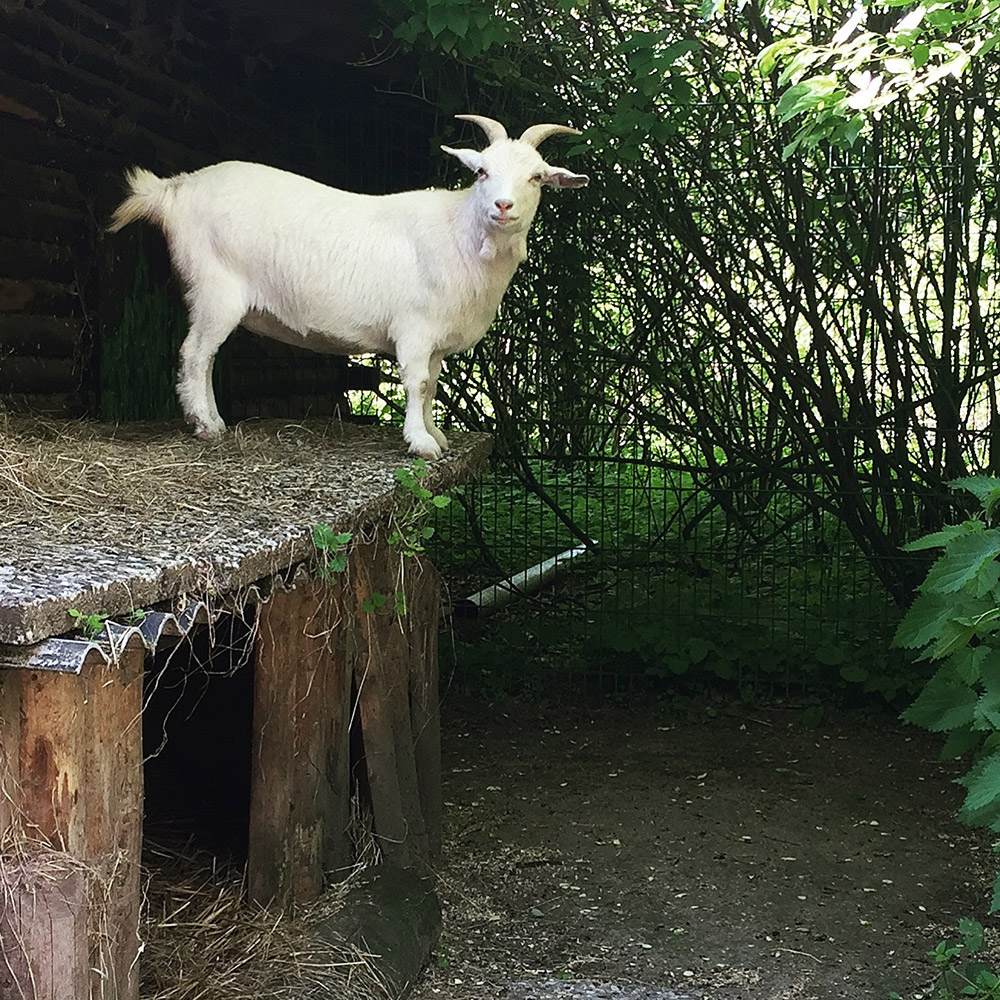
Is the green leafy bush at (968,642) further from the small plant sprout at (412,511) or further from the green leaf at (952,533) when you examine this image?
the small plant sprout at (412,511)

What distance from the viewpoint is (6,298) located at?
4.56m

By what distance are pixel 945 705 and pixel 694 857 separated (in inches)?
53.8

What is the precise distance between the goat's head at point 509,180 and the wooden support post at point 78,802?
6.70 feet

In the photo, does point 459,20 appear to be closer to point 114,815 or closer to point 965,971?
point 114,815

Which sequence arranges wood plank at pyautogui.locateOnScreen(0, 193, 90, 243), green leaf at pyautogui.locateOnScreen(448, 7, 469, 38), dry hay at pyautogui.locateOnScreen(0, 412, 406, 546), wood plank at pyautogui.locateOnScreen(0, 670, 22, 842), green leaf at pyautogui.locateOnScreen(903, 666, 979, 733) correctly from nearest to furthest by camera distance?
wood plank at pyautogui.locateOnScreen(0, 670, 22, 842), dry hay at pyautogui.locateOnScreen(0, 412, 406, 546), green leaf at pyautogui.locateOnScreen(903, 666, 979, 733), green leaf at pyautogui.locateOnScreen(448, 7, 469, 38), wood plank at pyautogui.locateOnScreen(0, 193, 90, 243)

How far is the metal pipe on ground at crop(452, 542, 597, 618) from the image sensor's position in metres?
7.30

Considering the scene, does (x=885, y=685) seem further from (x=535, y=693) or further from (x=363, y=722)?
(x=363, y=722)

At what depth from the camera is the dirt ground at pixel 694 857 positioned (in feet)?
12.6

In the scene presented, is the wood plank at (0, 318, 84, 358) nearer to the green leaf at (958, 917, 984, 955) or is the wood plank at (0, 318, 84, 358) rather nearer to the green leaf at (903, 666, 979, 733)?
the green leaf at (903, 666, 979, 733)

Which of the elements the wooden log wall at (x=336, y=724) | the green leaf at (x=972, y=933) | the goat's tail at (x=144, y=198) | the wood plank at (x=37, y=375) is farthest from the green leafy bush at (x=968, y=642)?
the wood plank at (x=37, y=375)

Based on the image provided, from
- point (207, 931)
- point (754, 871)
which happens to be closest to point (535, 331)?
point (754, 871)

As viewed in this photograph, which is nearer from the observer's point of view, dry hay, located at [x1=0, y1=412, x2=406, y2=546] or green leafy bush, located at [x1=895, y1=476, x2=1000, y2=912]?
dry hay, located at [x1=0, y1=412, x2=406, y2=546]

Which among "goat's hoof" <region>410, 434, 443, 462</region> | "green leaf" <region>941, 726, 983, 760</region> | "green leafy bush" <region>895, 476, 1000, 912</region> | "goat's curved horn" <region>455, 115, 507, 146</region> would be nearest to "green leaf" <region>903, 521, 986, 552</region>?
"green leafy bush" <region>895, 476, 1000, 912</region>

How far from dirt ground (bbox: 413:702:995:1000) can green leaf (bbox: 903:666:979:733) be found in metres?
0.79
